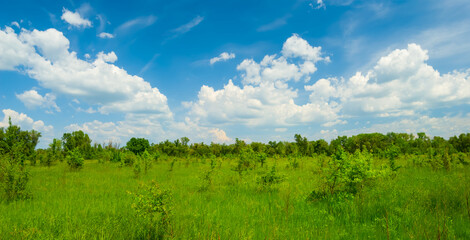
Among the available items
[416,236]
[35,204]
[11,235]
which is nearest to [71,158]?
[35,204]

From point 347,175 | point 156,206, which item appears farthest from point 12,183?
point 347,175

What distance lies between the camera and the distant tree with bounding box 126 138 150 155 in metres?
A: 63.2

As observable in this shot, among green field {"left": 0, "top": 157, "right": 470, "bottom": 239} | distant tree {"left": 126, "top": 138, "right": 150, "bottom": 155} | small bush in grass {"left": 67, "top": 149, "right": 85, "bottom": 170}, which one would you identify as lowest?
green field {"left": 0, "top": 157, "right": 470, "bottom": 239}

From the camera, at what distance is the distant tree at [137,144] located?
63197mm

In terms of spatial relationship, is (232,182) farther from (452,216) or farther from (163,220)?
(452,216)

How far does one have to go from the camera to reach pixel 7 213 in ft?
21.3

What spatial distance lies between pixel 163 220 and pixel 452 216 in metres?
7.34

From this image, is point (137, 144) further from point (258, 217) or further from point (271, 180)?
point (258, 217)

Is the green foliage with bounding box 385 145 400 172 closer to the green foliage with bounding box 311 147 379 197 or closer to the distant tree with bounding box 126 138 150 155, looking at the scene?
the green foliage with bounding box 311 147 379 197

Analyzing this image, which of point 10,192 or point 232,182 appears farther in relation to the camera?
point 232,182

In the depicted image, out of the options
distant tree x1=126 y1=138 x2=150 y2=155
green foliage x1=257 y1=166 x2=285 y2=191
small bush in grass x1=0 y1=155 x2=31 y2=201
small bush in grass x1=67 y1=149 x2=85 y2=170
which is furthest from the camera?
distant tree x1=126 y1=138 x2=150 y2=155

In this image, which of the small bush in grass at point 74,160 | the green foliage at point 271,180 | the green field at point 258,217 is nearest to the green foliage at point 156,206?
the green field at point 258,217

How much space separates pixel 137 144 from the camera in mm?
65250

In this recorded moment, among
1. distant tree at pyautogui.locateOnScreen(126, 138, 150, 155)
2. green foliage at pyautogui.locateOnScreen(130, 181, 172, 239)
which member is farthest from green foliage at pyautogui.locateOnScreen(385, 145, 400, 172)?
distant tree at pyautogui.locateOnScreen(126, 138, 150, 155)
